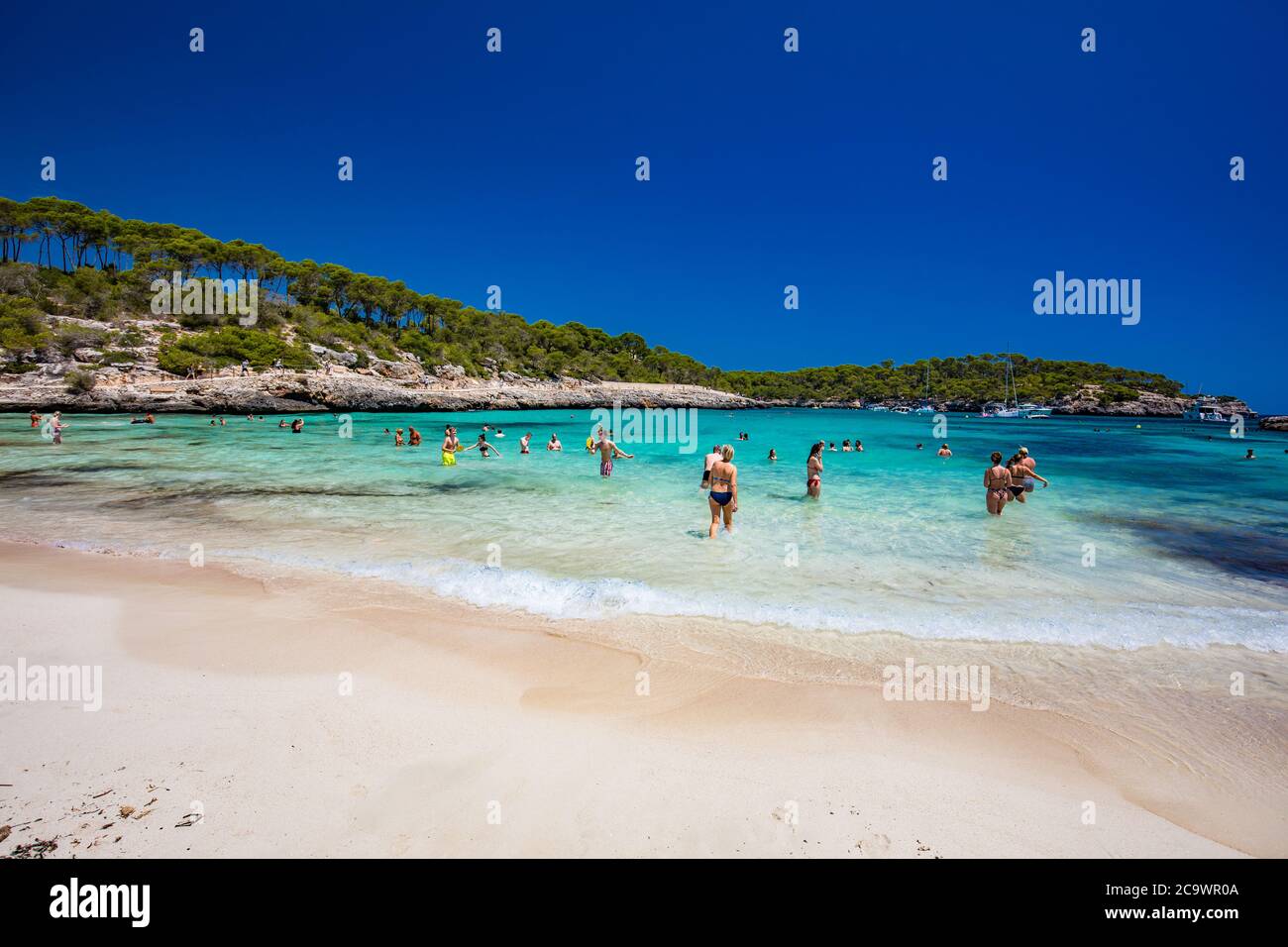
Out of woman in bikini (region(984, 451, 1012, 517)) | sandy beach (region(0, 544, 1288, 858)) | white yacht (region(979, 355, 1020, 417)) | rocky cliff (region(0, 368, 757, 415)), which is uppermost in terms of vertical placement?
white yacht (region(979, 355, 1020, 417))

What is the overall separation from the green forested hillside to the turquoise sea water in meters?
42.6

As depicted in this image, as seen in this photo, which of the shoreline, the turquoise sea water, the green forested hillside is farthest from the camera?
the green forested hillside

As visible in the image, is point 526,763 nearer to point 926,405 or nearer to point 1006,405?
point 1006,405

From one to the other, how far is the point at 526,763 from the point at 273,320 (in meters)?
81.6

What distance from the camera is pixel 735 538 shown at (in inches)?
388

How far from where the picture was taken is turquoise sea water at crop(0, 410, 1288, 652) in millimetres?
6367

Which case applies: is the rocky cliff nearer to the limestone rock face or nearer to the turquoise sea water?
the limestone rock face

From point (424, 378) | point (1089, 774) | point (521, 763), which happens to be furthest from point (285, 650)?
point (424, 378)

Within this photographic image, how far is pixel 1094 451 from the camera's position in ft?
118

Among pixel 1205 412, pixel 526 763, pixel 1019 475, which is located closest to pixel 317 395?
pixel 1019 475

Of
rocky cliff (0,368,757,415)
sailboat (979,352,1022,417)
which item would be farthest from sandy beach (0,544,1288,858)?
sailboat (979,352,1022,417)

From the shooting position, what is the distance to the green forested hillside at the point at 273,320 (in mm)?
53594

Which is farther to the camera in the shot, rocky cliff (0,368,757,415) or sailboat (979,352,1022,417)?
sailboat (979,352,1022,417)

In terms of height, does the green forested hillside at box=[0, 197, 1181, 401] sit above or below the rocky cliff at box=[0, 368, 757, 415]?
above
